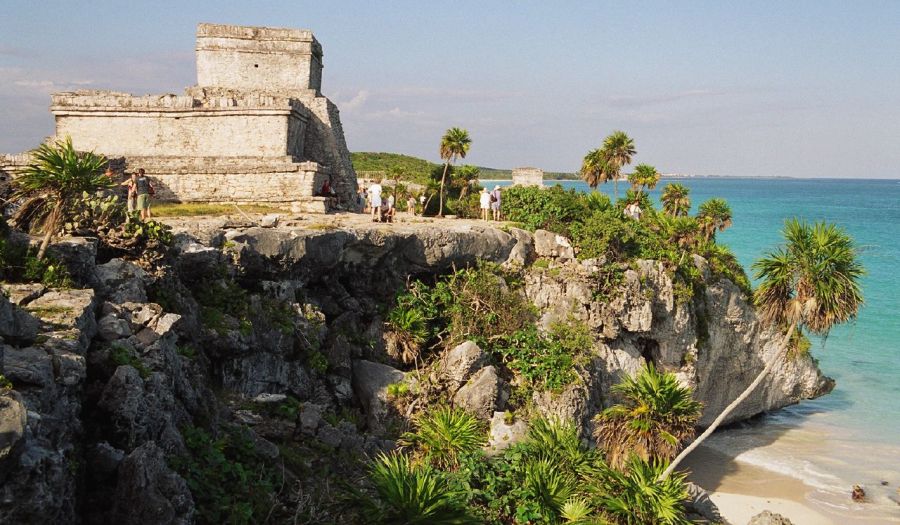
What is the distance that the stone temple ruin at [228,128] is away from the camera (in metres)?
17.4

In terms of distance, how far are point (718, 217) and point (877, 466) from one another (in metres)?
10.4

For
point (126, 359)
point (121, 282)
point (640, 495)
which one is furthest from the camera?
point (640, 495)

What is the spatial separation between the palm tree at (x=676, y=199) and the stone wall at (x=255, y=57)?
50.5 feet

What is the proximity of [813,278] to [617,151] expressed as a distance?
1563cm

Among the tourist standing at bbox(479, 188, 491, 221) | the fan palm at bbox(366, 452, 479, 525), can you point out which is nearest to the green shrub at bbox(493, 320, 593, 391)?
the tourist standing at bbox(479, 188, 491, 221)

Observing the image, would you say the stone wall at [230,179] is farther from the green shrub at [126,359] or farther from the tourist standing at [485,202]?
the green shrub at [126,359]

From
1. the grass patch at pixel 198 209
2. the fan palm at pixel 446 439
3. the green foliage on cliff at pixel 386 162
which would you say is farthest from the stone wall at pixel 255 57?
the green foliage on cliff at pixel 386 162

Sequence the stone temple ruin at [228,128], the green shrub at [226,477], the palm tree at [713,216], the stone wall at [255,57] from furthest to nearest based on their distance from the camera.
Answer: the palm tree at [713,216] → the stone wall at [255,57] → the stone temple ruin at [228,128] → the green shrub at [226,477]

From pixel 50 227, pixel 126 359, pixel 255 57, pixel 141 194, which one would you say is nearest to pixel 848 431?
pixel 141 194

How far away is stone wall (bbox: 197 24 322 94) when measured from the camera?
20.5 meters

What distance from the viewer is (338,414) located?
41.7 feet

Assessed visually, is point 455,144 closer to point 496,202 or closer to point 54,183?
point 496,202

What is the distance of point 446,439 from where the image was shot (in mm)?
11617

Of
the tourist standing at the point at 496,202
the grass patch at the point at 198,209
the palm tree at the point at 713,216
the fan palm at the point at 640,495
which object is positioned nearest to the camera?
the fan palm at the point at 640,495
